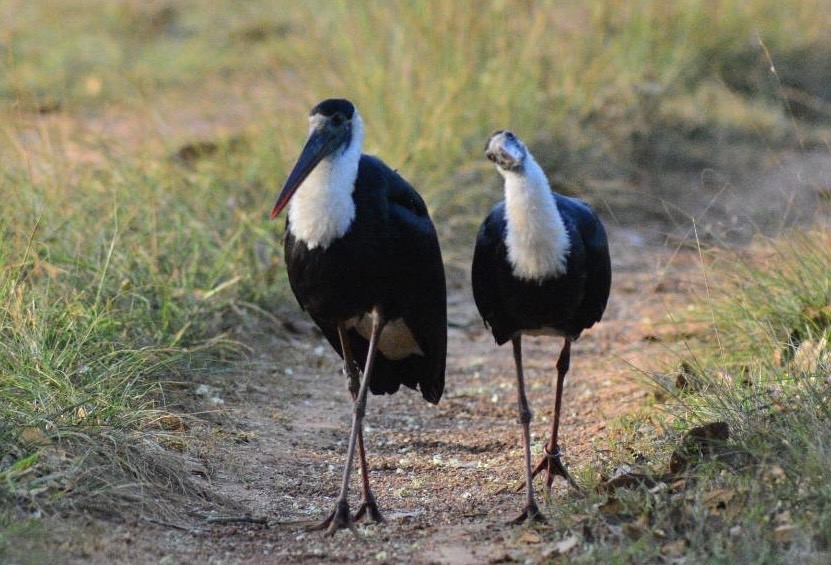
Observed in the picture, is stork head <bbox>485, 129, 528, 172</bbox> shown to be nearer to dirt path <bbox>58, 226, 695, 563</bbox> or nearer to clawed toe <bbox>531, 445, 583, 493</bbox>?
dirt path <bbox>58, 226, 695, 563</bbox>

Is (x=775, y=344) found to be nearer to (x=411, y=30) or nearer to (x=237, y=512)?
(x=237, y=512)

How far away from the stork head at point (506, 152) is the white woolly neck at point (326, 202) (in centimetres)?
47

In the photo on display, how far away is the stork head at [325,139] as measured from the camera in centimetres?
467

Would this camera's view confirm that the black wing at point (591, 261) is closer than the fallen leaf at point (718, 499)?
No

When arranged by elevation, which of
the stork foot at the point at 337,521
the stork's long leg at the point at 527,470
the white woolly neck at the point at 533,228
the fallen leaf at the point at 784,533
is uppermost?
the white woolly neck at the point at 533,228

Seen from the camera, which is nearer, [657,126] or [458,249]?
A: [458,249]

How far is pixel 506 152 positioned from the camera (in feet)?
15.5

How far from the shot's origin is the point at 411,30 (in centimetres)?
895

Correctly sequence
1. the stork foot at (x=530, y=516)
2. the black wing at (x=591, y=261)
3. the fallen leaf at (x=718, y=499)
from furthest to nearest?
the black wing at (x=591, y=261) → the stork foot at (x=530, y=516) → the fallen leaf at (x=718, y=499)

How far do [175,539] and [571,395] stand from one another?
2.52 metres

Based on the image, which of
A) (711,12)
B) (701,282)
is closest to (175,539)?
(701,282)

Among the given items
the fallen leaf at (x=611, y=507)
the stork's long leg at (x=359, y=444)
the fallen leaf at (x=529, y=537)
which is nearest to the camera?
the fallen leaf at (x=611, y=507)

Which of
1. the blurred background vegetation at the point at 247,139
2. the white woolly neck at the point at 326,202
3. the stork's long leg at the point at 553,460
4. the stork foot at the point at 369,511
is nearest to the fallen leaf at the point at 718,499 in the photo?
the stork's long leg at the point at 553,460

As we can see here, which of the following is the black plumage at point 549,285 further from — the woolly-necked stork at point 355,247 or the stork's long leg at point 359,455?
the stork's long leg at point 359,455
